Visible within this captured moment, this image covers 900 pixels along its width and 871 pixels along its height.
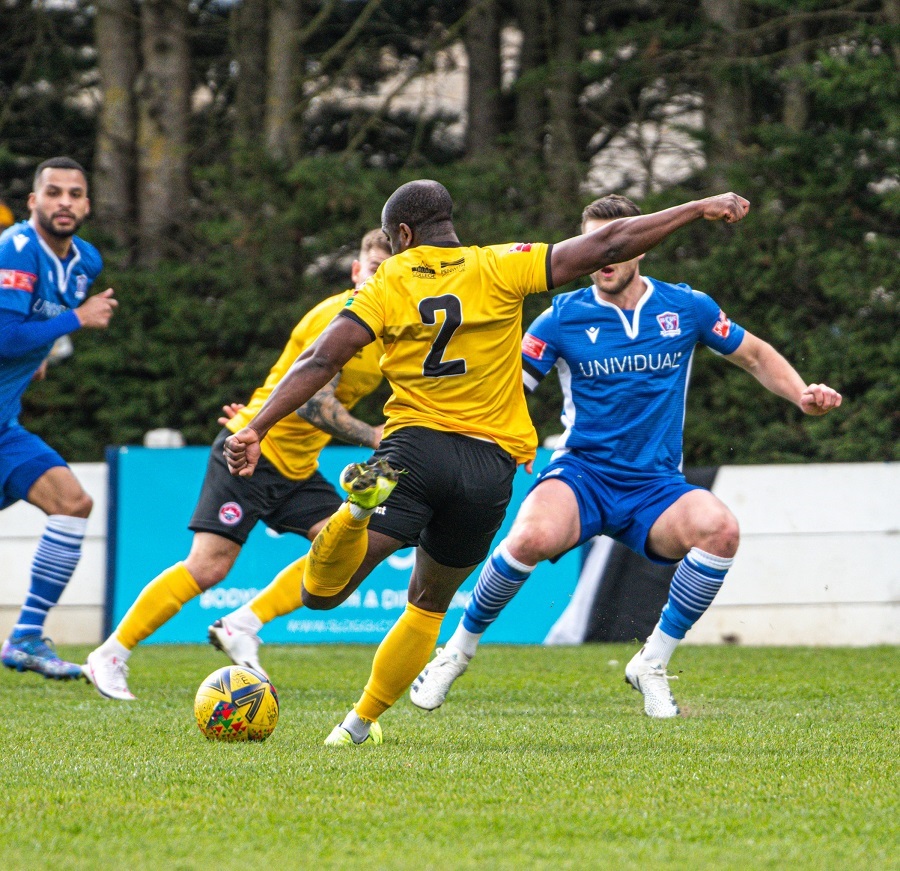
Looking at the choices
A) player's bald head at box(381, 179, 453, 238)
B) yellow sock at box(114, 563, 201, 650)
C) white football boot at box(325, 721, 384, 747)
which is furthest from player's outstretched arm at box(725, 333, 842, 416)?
yellow sock at box(114, 563, 201, 650)

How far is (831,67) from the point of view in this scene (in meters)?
11.6

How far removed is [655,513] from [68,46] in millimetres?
12032

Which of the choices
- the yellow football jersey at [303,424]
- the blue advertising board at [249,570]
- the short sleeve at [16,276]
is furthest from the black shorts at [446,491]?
the blue advertising board at [249,570]

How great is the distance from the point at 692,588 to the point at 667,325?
121 cm

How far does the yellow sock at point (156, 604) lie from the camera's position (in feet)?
22.6

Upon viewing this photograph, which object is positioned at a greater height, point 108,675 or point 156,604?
point 156,604

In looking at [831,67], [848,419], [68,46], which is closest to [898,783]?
[848,419]

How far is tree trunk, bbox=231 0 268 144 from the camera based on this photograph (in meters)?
14.8

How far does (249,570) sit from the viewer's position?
10.5 metres

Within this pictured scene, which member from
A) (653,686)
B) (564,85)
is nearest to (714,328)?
(653,686)

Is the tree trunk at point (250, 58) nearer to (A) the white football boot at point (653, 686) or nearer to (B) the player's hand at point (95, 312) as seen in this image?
(B) the player's hand at point (95, 312)

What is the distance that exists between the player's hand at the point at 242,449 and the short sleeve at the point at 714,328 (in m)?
2.58

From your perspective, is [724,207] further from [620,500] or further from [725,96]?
[725,96]

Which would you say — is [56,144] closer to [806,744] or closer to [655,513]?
[655,513]
